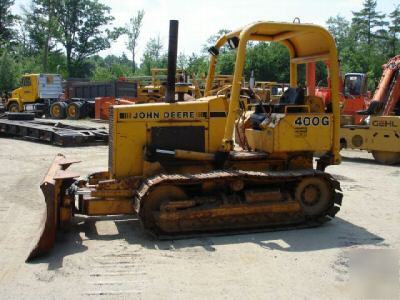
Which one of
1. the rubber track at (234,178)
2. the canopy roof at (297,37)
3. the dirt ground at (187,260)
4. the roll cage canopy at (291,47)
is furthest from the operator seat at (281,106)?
the dirt ground at (187,260)

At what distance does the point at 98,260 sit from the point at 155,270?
2.36 feet

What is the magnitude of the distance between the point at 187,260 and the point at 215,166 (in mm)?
1797

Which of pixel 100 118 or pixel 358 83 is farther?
pixel 100 118

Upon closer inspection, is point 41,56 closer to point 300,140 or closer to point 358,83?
point 358,83

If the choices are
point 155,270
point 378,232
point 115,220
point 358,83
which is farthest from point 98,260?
point 358,83

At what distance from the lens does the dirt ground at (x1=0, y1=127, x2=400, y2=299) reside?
495 centimetres

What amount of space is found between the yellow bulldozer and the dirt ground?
30 cm

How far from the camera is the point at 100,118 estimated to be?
2655cm

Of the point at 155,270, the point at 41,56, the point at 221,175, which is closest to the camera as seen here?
the point at 155,270

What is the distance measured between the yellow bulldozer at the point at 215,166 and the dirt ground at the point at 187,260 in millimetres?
296

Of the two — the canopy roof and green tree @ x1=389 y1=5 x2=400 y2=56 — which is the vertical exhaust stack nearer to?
the canopy roof

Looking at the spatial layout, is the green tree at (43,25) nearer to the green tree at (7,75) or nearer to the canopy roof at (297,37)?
the green tree at (7,75)

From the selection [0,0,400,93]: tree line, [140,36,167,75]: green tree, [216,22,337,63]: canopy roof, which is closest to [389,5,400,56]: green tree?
[0,0,400,93]: tree line

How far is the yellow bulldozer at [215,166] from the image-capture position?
6.66 metres
